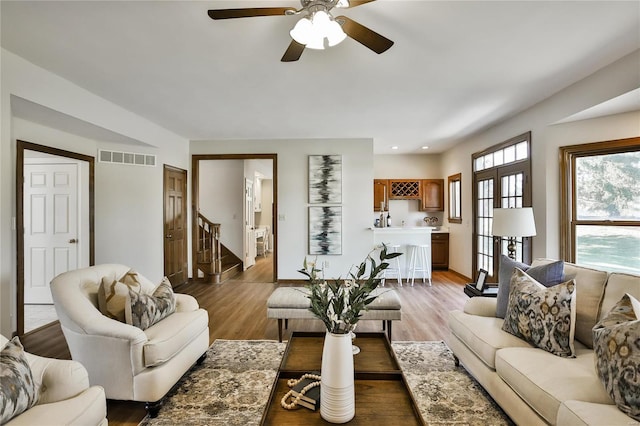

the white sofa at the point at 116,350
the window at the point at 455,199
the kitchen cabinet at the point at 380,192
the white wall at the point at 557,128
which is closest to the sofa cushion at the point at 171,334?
the white sofa at the point at 116,350

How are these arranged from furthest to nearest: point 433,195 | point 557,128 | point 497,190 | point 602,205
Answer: point 433,195
point 497,190
point 557,128
point 602,205

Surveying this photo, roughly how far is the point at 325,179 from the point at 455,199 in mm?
3178

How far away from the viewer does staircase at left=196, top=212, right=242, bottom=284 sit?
5766mm

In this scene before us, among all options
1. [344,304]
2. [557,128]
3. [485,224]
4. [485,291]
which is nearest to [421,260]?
[485,224]

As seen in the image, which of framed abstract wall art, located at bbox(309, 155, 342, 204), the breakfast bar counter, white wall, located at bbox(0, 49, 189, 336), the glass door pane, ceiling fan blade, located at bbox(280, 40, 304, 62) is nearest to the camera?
ceiling fan blade, located at bbox(280, 40, 304, 62)

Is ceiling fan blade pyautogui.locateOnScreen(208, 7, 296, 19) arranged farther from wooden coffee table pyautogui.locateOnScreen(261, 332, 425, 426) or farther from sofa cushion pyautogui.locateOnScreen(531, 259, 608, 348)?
sofa cushion pyautogui.locateOnScreen(531, 259, 608, 348)

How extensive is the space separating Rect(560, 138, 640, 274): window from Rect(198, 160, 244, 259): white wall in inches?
232

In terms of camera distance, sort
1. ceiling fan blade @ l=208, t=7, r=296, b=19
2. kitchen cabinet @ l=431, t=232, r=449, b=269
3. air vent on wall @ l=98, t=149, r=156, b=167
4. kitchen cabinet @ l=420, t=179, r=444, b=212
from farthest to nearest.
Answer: kitchen cabinet @ l=420, t=179, r=444, b=212 < kitchen cabinet @ l=431, t=232, r=449, b=269 < air vent on wall @ l=98, t=149, r=156, b=167 < ceiling fan blade @ l=208, t=7, r=296, b=19

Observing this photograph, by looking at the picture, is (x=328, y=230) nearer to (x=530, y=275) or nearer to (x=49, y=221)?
(x=530, y=275)

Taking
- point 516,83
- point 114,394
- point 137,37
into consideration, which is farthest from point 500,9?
point 114,394

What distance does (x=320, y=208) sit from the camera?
18.1ft

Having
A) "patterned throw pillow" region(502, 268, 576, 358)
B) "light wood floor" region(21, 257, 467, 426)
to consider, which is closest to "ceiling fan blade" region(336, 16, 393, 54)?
"patterned throw pillow" region(502, 268, 576, 358)

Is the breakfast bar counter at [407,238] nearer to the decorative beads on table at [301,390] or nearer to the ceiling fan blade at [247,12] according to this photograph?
the decorative beads on table at [301,390]

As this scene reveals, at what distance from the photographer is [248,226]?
7.43 meters
